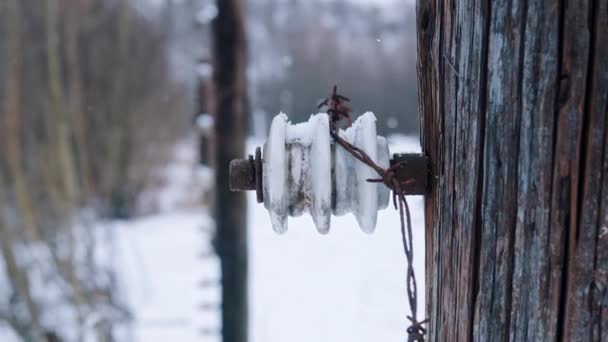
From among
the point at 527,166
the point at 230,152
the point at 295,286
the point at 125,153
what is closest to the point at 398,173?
the point at 527,166

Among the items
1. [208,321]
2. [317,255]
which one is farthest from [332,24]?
[208,321]

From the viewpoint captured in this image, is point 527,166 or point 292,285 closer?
point 527,166

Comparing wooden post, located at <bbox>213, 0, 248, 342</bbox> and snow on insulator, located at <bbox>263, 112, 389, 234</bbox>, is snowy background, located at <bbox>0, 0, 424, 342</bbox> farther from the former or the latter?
snow on insulator, located at <bbox>263, 112, 389, 234</bbox>

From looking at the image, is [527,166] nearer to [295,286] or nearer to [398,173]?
[398,173]

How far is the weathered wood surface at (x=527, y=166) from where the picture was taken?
1.62 feet

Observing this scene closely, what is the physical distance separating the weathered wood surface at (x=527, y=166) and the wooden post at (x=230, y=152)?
2804mm

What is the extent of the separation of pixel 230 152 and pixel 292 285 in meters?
2.52

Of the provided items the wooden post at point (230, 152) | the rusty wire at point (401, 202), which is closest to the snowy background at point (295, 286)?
the wooden post at point (230, 152)

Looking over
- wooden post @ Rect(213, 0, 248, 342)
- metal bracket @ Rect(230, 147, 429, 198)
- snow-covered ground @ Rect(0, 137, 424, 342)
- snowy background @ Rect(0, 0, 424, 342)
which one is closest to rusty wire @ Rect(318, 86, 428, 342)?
metal bracket @ Rect(230, 147, 429, 198)

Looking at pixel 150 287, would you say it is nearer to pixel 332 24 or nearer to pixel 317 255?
pixel 317 255

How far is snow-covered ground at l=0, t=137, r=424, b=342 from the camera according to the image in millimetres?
4000

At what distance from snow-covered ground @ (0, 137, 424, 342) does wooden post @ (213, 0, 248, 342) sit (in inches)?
17.1

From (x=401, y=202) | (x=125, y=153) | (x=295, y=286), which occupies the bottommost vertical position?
(x=295, y=286)

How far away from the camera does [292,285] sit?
5.60m
